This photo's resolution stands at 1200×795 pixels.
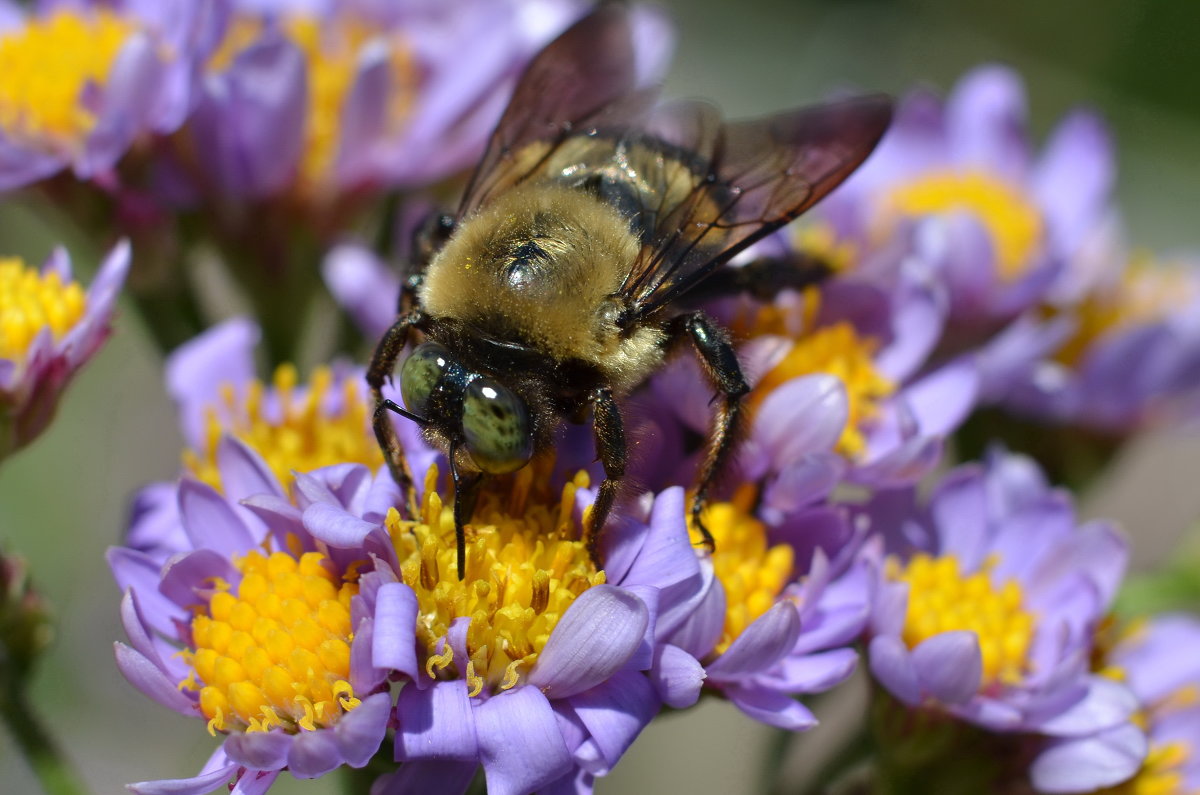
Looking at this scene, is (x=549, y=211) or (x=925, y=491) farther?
(x=925, y=491)

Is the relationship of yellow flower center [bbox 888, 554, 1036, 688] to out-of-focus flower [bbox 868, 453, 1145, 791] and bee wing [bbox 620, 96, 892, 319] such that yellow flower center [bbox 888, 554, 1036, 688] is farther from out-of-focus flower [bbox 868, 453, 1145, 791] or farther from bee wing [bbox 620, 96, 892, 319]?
bee wing [bbox 620, 96, 892, 319]

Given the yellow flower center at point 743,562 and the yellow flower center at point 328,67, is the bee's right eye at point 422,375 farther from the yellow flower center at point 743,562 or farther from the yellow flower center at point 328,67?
the yellow flower center at point 328,67

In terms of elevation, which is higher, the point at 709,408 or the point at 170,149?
the point at 170,149

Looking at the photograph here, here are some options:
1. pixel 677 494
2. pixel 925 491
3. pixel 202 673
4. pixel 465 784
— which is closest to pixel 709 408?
pixel 677 494

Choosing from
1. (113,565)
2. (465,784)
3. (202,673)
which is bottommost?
(465,784)

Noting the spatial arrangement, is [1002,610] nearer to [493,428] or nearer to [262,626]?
[493,428]

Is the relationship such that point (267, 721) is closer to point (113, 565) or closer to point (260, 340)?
point (113, 565)
